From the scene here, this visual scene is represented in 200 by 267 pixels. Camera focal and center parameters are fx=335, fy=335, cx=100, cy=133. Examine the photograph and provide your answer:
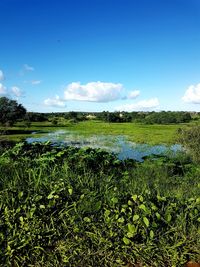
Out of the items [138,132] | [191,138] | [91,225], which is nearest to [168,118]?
[138,132]

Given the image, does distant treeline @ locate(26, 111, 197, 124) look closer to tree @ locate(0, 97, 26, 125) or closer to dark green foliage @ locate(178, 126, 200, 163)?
tree @ locate(0, 97, 26, 125)

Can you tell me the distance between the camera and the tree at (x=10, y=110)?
7131 cm

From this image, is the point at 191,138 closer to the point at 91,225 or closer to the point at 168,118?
the point at 91,225

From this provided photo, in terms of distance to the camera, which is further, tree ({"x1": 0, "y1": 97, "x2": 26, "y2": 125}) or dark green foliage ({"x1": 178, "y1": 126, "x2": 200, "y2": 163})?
tree ({"x1": 0, "y1": 97, "x2": 26, "y2": 125})

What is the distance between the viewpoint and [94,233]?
2.92m

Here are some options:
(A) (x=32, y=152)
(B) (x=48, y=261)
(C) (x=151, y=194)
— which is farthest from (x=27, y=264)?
(A) (x=32, y=152)

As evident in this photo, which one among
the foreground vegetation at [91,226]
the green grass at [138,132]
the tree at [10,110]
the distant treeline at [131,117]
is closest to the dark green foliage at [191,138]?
the green grass at [138,132]

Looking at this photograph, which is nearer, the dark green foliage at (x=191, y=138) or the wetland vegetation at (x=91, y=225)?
A: the wetland vegetation at (x=91, y=225)

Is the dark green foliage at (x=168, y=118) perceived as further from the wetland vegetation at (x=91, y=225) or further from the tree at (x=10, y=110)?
the wetland vegetation at (x=91, y=225)

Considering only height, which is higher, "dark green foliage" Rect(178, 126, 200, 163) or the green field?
the green field

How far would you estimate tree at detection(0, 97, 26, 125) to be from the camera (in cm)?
7131

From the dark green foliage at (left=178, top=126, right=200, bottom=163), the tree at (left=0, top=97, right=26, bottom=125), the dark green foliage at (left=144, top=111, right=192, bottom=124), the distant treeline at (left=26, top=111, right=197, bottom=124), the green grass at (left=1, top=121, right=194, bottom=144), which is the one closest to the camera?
the dark green foliage at (left=178, top=126, right=200, bottom=163)

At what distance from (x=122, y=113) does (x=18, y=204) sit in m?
119

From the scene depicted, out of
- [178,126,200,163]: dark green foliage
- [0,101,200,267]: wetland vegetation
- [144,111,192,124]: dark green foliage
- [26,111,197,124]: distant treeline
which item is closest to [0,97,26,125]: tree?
[26,111,197,124]: distant treeline
